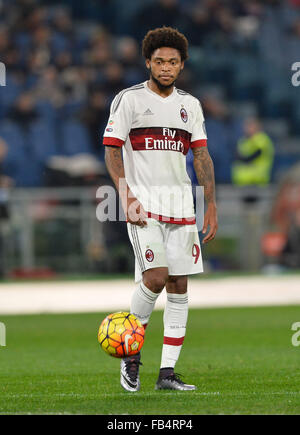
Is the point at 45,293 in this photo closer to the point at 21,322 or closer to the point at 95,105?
the point at 21,322

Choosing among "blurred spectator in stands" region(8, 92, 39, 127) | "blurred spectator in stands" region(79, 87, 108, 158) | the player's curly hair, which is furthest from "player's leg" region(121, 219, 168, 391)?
"blurred spectator in stands" region(8, 92, 39, 127)

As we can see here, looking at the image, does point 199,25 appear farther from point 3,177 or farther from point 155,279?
point 155,279

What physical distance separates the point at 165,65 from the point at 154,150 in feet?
1.84

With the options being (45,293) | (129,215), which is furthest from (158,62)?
(45,293)

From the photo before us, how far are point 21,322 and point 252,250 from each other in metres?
7.23

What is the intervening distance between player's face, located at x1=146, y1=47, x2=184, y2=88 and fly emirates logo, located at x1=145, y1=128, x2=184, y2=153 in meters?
0.32

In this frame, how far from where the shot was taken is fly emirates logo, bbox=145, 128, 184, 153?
21.2 feet

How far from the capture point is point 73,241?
18391mm

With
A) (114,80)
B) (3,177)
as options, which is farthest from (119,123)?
(114,80)

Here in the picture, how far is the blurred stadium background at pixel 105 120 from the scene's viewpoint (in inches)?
727

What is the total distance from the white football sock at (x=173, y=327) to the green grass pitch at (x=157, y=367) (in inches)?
9.7

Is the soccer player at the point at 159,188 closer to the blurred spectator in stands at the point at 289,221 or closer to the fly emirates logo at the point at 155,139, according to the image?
the fly emirates logo at the point at 155,139

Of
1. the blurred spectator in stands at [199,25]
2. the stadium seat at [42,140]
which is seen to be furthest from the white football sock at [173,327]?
the blurred spectator in stands at [199,25]

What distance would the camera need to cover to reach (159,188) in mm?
6473
